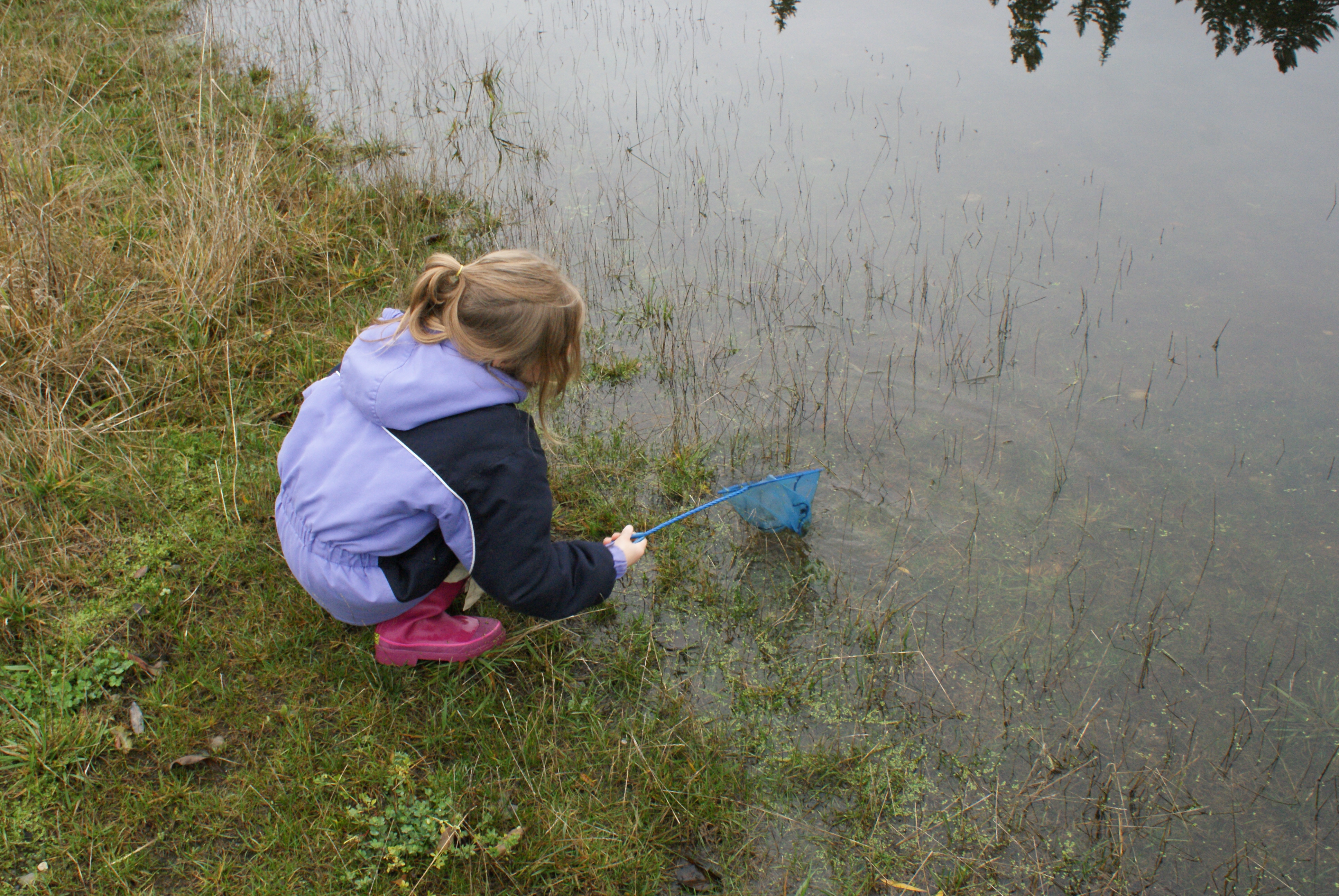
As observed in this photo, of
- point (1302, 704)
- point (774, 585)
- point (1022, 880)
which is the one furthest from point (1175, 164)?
point (1022, 880)

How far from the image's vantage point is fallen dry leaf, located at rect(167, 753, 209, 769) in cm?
219

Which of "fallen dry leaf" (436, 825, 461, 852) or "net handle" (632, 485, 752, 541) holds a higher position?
"net handle" (632, 485, 752, 541)

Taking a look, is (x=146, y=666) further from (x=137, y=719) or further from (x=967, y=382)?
(x=967, y=382)

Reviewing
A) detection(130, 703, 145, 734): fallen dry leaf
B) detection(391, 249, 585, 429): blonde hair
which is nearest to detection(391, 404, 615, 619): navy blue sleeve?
detection(391, 249, 585, 429): blonde hair

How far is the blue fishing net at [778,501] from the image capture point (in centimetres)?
288

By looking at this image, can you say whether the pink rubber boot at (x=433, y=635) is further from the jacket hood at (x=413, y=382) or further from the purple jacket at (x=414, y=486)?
the jacket hood at (x=413, y=382)

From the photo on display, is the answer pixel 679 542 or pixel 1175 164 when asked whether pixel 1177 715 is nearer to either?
pixel 679 542

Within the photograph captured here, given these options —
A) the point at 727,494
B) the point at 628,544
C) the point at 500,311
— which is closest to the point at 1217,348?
the point at 727,494

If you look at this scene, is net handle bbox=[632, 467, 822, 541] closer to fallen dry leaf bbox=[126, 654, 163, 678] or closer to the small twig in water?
fallen dry leaf bbox=[126, 654, 163, 678]

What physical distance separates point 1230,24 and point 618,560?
22.7ft

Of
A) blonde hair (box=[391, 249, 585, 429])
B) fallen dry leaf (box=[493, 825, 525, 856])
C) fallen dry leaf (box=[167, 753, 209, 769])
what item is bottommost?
fallen dry leaf (box=[493, 825, 525, 856])

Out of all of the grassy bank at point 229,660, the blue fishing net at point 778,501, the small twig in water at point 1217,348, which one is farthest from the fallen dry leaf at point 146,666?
the small twig in water at point 1217,348

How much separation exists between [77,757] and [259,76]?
5210 millimetres

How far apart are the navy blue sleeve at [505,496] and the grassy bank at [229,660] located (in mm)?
429
